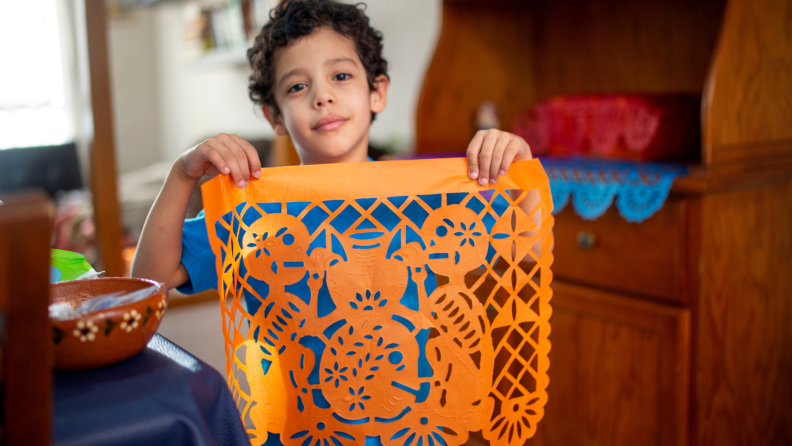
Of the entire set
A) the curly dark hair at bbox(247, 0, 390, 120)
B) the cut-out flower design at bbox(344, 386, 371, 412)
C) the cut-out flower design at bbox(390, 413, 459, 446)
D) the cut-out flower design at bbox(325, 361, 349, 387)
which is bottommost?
the cut-out flower design at bbox(390, 413, 459, 446)

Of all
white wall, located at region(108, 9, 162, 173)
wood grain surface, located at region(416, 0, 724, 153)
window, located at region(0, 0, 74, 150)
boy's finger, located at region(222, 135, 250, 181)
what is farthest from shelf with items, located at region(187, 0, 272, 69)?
boy's finger, located at region(222, 135, 250, 181)

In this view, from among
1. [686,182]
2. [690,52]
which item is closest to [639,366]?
[686,182]

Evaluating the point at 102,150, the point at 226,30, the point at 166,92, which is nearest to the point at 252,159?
the point at 102,150

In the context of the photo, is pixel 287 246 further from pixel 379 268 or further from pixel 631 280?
pixel 631 280

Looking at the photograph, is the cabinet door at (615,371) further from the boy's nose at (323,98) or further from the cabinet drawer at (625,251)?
the boy's nose at (323,98)

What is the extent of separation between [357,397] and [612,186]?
2.59ft

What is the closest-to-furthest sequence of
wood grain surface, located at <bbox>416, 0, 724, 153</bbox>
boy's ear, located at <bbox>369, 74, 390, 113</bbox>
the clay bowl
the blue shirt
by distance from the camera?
the clay bowl < the blue shirt < boy's ear, located at <bbox>369, 74, 390, 113</bbox> < wood grain surface, located at <bbox>416, 0, 724, 153</bbox>

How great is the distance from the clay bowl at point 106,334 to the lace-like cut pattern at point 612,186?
966 mm

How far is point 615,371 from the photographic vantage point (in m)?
1.33

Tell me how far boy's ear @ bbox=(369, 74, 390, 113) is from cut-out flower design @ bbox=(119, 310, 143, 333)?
0.64 m

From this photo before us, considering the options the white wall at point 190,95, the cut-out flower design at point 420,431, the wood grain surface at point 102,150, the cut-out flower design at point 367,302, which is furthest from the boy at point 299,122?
the white wall at point 190,95

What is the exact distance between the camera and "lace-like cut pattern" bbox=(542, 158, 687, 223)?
117cm

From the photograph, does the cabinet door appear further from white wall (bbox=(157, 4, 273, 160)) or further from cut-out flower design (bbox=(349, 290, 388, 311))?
white wall (bbox=(157, 4, 273, 160))

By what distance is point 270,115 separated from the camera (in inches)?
40.4
